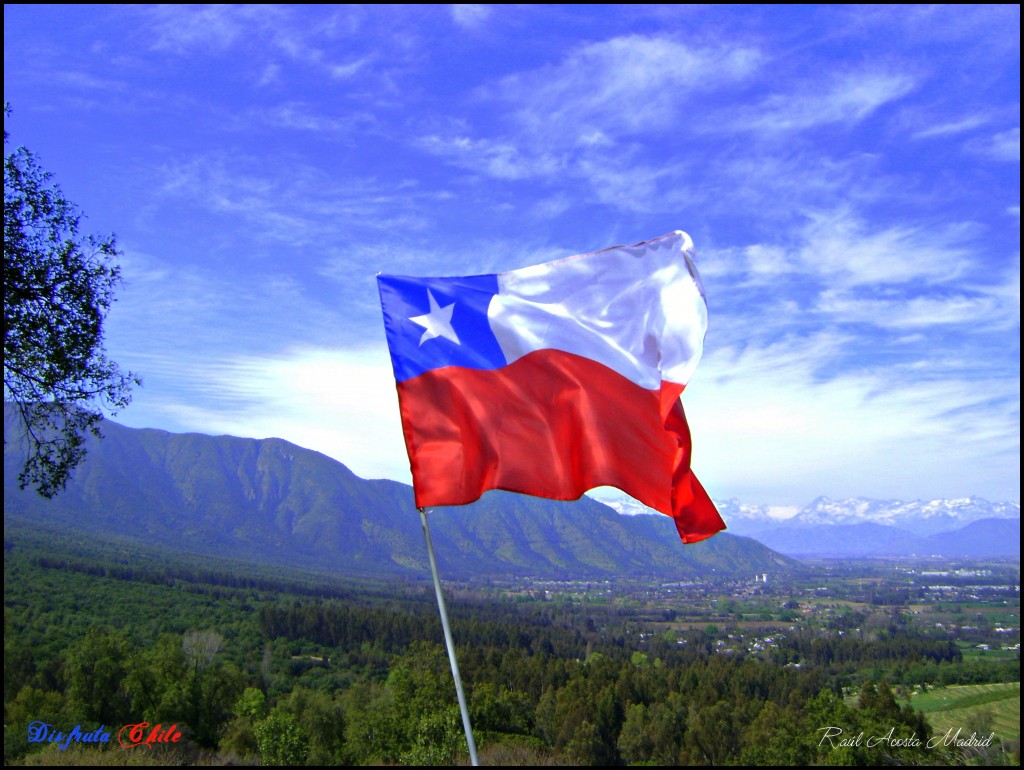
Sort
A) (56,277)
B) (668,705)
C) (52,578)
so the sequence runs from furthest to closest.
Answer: (52,578)
(668,705)
(56,277)

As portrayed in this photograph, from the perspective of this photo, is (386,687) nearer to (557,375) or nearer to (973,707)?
(973,707)

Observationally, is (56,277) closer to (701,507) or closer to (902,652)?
(701,507)

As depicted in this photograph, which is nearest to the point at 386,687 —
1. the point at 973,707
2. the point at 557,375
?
the point at 973,707

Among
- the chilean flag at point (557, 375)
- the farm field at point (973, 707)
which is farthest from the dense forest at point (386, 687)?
the chilean flag at point (557, 375)

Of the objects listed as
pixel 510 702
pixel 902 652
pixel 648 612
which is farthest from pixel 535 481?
pixel 648 612

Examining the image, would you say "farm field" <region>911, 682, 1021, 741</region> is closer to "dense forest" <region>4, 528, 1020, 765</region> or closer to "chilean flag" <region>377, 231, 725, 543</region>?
"dense forest" <region>4, 528, 1020, 765</region>

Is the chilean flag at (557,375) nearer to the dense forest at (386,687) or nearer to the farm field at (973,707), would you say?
the dense forest at (386,687)
